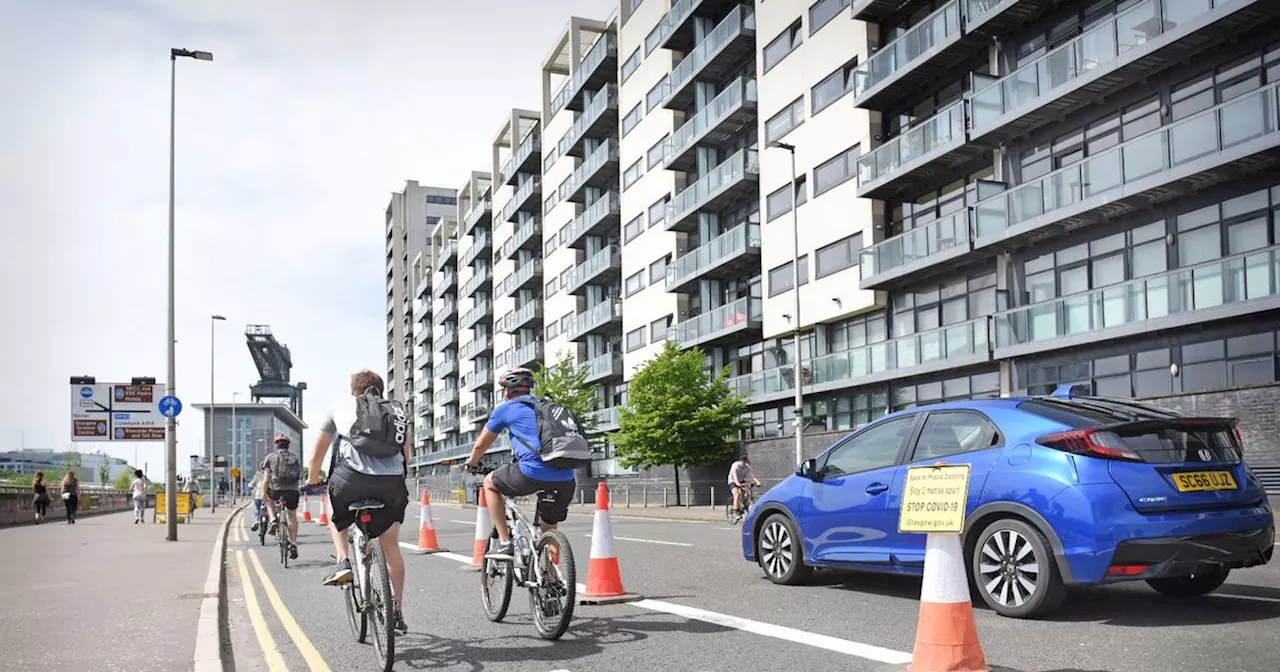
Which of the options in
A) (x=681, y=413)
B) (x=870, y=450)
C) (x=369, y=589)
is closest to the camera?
(x=369, y=589)

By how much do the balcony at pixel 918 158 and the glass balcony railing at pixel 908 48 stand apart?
1.95 m

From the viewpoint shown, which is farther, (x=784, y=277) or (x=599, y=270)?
(x=599, y=270)

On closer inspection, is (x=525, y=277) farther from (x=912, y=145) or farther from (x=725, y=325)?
(x=912, y=145)

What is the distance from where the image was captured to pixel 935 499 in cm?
564

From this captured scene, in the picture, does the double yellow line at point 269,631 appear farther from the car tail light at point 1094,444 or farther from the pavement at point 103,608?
the car tail light at point 1094,444

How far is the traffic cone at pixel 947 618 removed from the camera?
5.42 m

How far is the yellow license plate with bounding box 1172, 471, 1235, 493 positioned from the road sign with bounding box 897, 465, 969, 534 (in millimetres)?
2284

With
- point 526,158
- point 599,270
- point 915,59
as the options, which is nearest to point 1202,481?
point 915,59

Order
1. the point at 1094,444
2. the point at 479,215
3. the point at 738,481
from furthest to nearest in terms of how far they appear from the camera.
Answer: the point at 479,215 < the point at 738,481 < the point at 1094,444

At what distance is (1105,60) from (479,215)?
6595cm

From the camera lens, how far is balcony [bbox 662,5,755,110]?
4344 cm

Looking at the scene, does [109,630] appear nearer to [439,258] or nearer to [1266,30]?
[1266,30]

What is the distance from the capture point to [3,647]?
24.3 ft

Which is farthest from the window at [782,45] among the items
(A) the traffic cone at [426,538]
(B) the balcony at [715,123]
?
(A) the traffic cone at [426,538]
